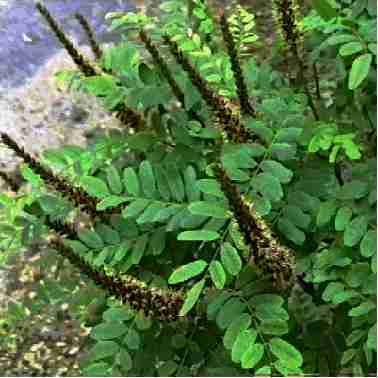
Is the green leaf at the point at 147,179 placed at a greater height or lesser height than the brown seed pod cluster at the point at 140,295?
greater

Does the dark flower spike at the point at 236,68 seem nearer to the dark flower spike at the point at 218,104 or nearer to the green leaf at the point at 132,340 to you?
the dark flower spike at the point at 218,104

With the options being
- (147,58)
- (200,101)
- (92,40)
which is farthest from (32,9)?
(200,101)

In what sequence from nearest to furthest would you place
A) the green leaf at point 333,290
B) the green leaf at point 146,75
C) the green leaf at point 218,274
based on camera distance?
the green leaf at point 218,274
the green leaf at point 333,290
the green leaf at point 146,75

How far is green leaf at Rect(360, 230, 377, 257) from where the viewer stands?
1.39 metres

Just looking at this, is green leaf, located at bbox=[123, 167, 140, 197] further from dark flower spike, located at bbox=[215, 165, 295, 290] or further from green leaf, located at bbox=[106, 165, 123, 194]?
dark flower spike, located at bbox=[215, 165, 295, 290]

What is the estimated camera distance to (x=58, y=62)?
3.47 meters

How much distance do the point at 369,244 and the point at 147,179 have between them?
0.43m

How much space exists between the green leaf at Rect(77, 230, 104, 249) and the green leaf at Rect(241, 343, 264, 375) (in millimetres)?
421

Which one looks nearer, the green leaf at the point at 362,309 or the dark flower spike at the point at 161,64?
the green leaf at the point at 362,309

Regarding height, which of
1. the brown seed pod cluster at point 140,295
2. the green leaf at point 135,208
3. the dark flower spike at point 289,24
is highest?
the dark flower spike at point 289,24

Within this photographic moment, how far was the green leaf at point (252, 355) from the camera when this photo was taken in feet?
4.26

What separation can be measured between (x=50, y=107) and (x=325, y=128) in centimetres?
209

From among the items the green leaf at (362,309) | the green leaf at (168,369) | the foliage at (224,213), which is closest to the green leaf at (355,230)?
the foliage at (224,213)

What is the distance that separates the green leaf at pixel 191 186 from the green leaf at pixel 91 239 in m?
0.20
